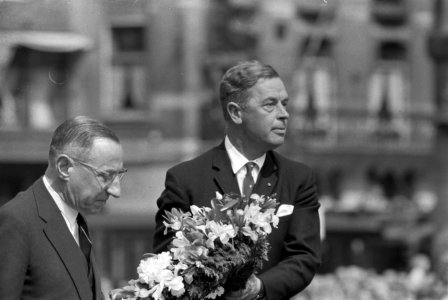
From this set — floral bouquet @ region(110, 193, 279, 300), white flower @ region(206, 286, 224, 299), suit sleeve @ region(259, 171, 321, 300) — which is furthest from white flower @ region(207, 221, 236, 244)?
suit sleeve @ region(259, 171, 321, 300)

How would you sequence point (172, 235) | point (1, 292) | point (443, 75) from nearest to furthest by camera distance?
point (1, 292) < point (172, 235) < point (443, 75)

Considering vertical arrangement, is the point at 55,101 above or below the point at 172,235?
below

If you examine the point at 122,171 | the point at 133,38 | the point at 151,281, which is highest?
the point at 122,171

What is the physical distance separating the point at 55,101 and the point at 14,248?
24.2 m

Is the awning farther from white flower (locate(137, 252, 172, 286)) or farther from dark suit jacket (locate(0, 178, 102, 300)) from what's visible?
dark suit jacket (locate(0, 178, 102, 300))

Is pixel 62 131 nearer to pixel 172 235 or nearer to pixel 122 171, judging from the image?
pixel 122 171

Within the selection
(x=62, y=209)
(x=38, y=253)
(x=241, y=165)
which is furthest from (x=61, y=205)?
(x=241, y=165)

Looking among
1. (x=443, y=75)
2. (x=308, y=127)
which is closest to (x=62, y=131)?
(x=443, y=75)

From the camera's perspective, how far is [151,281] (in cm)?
493

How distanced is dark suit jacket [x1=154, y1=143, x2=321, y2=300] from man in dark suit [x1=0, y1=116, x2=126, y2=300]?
1.95 feet

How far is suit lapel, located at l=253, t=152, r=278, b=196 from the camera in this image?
17.8 feet

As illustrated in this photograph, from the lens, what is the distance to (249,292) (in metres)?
5.01

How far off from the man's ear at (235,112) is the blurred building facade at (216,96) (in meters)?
19.6

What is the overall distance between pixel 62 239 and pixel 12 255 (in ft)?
0.84
